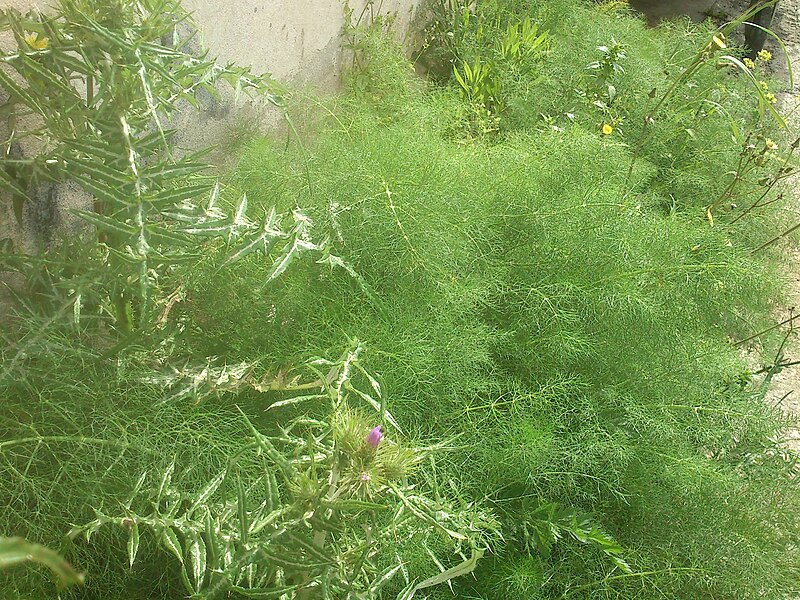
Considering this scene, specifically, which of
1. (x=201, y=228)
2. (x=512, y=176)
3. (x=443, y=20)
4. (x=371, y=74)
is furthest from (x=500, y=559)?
(x=443, y=20)

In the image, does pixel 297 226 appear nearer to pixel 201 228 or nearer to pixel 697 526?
pixel 201 228

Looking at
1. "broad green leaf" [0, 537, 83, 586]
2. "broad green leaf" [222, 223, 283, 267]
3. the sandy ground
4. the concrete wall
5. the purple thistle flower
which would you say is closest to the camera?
"broad green leaf" [0, 537, 83, 586]

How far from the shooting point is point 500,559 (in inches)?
60.1

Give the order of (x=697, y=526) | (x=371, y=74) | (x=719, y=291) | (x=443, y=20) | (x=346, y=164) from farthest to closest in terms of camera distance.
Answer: (x=443, y=20)
(x=371, y=74)
(x=719, y=291)
(x=346, y=164)
(x=697, y=526)

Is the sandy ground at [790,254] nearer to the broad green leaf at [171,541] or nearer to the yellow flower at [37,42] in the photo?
the broad green leaf at [171,541]

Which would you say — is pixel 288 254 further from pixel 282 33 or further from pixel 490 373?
pixel 282 33

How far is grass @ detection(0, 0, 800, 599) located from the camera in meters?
1.23

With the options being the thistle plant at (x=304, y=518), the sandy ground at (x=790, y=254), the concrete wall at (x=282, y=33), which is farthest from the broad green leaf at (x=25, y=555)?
the sandy ground at (x=790, y=254)

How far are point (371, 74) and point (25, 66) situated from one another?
1.83 metres

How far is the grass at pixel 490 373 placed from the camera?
1.23m

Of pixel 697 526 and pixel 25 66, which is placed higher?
pixel 25 66

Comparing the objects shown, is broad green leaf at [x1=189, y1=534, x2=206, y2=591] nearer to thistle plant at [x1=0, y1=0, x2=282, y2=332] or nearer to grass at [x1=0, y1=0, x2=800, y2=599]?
grass at [x1=0, y1=0, x2=800, y2=599]

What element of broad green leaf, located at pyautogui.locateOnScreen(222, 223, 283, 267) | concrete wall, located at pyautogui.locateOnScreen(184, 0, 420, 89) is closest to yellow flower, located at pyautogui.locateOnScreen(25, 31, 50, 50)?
broad green leaf, located at pyautogui.locateOnScreen(222, 223, 283, 267)

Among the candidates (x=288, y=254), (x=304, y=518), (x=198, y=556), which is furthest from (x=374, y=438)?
(x=288, y=254)
